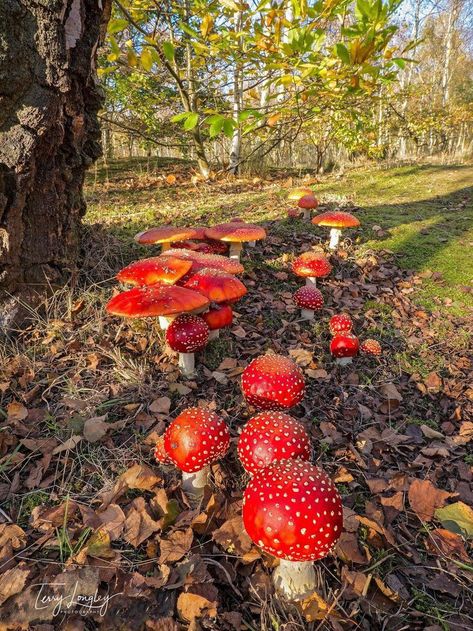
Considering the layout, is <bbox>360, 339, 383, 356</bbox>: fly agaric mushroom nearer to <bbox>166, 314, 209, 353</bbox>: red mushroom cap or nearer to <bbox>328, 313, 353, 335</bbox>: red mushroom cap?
<bbox>328, 313, 353, 335</bbox>: red mushroom cap

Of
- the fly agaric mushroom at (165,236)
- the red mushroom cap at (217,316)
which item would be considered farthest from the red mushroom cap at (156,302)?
the fly agaric mushroom at (165,236)

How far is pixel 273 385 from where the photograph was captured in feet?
7.80

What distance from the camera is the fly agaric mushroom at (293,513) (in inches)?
61.1

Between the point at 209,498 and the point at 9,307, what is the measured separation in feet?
7.18

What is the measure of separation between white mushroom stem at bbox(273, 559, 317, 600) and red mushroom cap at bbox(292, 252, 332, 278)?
9.31 feet

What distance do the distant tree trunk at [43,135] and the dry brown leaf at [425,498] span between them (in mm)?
3089

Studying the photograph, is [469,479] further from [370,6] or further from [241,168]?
[241,168]

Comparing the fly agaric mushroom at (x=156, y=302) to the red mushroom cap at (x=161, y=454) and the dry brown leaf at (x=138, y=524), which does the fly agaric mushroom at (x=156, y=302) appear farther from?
the dry brown leaf at (x=138, y=524)

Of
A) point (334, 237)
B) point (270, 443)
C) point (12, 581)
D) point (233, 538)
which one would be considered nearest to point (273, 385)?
point (270, 443)

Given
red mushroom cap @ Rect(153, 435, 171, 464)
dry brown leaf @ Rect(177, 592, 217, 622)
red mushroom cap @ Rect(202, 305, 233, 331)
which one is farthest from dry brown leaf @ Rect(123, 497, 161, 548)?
red mushroom cap @ Rect(202, 305, 233, 331)

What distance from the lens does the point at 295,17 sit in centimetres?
282

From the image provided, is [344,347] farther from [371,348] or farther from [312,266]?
[312,266]

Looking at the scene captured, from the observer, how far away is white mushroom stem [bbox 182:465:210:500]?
2178mm

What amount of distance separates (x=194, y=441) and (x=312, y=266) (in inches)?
102
